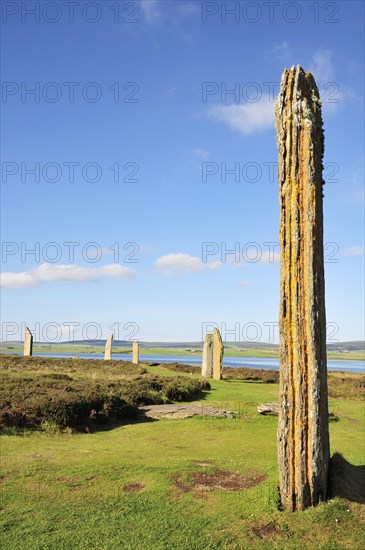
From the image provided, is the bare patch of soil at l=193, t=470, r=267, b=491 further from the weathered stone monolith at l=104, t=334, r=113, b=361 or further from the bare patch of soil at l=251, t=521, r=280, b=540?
the weathered stone monolith at l=104, t=334, r=113, b=361

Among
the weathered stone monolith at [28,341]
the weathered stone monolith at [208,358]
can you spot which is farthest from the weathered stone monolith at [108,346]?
the weathered stone monolith at [208,358]

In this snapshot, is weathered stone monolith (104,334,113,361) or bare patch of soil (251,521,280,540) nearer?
bare patch of soil (251,521,280,540)

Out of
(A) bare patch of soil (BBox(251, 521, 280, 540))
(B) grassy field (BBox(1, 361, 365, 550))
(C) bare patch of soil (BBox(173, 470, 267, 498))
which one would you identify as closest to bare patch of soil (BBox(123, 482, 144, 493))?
(B) grassy field (BBox(1, 361, 365, 550))

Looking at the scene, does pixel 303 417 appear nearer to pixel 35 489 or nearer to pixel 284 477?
pixel 284 477

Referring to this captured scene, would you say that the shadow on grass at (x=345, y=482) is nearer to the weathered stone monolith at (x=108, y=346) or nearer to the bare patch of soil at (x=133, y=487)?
the bare patch of soil at (x=133, y=487)

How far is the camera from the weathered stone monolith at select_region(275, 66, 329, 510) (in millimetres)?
8398

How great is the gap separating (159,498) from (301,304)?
14.5 ft

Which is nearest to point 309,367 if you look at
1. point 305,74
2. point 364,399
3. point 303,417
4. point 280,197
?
point 303,417

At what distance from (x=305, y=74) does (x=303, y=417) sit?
6.72 metres

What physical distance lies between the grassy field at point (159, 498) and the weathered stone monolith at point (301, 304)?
0.71m

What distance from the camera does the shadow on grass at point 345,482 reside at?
8.63 m

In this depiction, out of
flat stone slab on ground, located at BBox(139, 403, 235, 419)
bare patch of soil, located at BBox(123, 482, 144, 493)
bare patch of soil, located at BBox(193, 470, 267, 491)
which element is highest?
bare patch of soil, located at BBox(193, 470, 267, 491)

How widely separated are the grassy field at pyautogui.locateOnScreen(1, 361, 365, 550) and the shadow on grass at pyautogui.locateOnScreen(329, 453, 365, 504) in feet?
0.09

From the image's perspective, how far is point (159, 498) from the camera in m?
8.61
